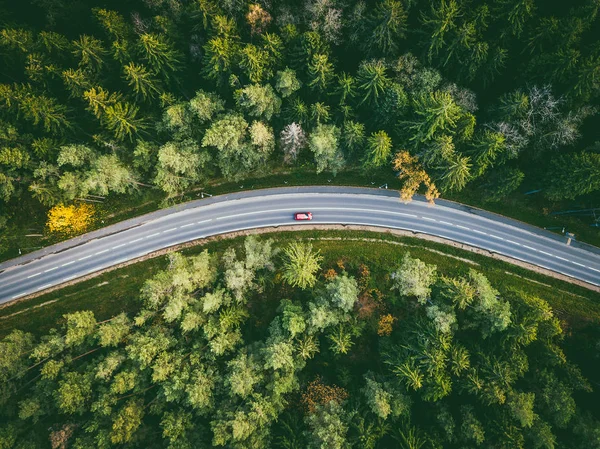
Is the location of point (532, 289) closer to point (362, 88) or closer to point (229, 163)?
point (362, 88)

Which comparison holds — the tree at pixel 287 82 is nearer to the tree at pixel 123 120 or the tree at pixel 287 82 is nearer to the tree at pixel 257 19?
the tree at pixel 257 19

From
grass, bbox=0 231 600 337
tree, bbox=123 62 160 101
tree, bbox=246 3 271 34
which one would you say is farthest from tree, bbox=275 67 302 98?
grass, bbox=0 231 600 337

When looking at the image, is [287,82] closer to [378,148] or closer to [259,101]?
[259,101]

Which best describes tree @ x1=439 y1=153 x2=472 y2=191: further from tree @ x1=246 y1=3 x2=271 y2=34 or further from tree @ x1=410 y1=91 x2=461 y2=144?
tree @ x1=246 y1=3 x2=271 y2=34

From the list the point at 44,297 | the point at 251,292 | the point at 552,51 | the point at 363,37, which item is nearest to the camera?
the point at 552,51

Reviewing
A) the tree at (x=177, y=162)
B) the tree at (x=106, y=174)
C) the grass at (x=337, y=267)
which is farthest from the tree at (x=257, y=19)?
the grass at (x=337, y=267)

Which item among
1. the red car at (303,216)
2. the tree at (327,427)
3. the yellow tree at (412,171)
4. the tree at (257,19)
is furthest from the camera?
the red car at (303,216)

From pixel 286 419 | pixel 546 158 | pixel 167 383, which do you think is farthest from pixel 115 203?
pixel 546 158
